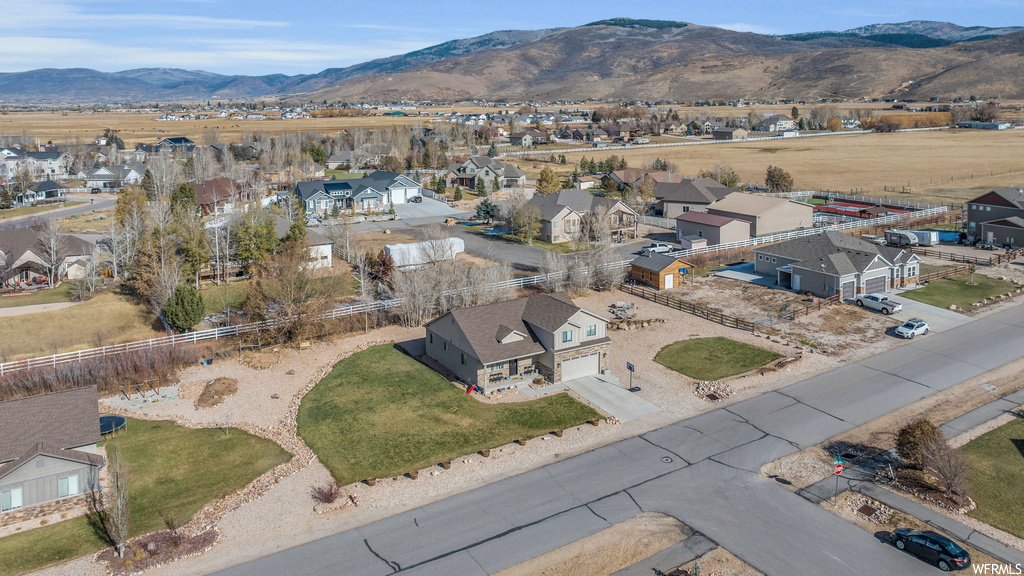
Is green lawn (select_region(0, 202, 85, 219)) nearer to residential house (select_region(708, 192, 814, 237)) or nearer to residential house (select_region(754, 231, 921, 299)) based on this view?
residential house (select_region(708, 192, 814, 237))

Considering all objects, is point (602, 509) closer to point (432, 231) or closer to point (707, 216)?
point (432, 231)

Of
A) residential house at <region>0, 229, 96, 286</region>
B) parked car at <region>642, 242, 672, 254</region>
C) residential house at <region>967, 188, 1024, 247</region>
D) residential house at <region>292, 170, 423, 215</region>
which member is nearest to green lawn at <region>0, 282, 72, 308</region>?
residential house at <region>0, 229, 96, 286</region>

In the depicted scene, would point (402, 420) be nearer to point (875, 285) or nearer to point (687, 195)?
point (875, 285)

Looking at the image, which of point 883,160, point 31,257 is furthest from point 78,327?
point 883,160

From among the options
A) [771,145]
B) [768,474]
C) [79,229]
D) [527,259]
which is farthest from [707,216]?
[771,145]

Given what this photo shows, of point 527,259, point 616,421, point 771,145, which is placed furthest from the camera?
point 771,145

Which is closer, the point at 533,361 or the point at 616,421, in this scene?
the point at 616,421

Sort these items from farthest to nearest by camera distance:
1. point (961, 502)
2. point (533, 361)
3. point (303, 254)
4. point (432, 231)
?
1. point (432, 231)
2. point (303, 254)
3. point (533, 361)
4. point (961, 502)
